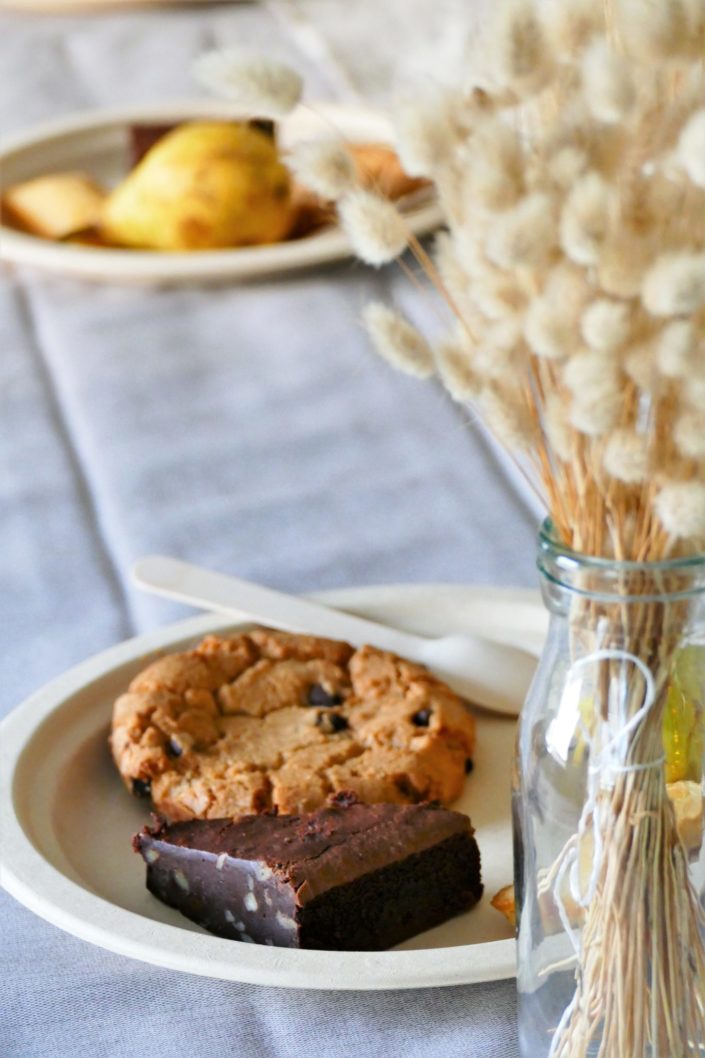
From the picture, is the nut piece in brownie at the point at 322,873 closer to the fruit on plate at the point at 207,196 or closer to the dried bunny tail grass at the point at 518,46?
the dried bunny tail grass at the point at 518,46

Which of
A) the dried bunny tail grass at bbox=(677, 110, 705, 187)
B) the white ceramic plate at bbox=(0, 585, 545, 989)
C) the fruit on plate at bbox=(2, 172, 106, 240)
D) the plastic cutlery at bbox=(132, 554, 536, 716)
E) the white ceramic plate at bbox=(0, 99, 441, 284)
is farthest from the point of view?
the fruit on plate at bbox=(2, 172, 106, 240)

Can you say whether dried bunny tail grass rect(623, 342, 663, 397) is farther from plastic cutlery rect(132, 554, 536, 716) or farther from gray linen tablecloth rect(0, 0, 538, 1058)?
plastic cutlery rect(132, 554, 536, 716)

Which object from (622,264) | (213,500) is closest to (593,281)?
(622,264)

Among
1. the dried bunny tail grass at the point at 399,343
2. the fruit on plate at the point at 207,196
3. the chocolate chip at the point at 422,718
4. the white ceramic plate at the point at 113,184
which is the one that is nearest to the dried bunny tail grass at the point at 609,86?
the dried bunny tail grass at the point at 399,343

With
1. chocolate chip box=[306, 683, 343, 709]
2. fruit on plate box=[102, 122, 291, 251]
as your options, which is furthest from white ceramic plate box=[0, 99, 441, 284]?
chocolate chip box=[306, 683, 343, 709]

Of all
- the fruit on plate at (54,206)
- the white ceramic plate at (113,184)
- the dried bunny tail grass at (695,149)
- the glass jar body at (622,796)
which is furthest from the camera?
the fruit on plate at (54,206)

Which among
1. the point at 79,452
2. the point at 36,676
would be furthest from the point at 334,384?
the point at 36,676
